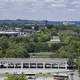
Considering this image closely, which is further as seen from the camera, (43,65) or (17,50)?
(17,50)

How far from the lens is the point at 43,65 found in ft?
74.3

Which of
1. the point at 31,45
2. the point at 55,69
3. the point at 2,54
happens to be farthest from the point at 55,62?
the point at 31,45

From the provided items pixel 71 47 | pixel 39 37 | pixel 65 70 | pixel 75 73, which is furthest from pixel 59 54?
pixel 39 37

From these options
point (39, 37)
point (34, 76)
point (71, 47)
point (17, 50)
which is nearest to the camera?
point (34, 76)

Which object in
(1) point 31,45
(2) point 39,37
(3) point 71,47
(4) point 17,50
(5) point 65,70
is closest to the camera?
(5) point 65,70

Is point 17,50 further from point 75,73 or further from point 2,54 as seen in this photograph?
point 75,73

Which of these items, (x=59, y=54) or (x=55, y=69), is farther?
(x=59, y=54)

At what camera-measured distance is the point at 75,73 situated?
20297 mm

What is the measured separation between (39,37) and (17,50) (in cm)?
1511

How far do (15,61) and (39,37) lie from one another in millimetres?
17721

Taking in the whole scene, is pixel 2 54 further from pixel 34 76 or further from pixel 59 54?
pixel 34 76

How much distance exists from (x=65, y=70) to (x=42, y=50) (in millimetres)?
9795

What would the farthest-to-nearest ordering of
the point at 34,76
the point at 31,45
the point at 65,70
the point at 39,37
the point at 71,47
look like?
the point at 39,37 → the point at 31,45 → the point at 71,47 → the point at 65,70 → the point at 34,76

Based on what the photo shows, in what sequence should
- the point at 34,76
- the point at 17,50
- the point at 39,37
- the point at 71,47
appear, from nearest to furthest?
the point at 34,76, the point at 17,50, the point at 71,47, the point at 39,37
